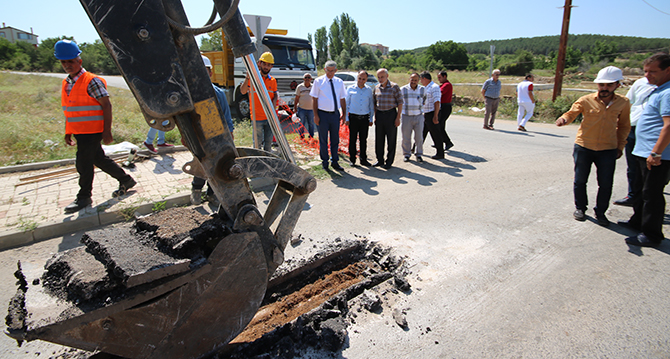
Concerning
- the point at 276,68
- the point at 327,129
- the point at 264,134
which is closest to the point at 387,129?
the point at 327,129

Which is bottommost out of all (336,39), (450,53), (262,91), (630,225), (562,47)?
(630,225)

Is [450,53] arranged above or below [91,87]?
above

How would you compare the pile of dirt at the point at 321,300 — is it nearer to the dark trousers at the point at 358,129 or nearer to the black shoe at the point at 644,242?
the black shoe at the point at 644,242

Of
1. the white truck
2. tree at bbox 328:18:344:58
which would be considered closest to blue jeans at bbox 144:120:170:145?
the white truck

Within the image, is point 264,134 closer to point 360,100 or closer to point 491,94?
point 360,100

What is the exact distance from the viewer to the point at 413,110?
7656 mm

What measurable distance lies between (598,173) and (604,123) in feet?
2.29

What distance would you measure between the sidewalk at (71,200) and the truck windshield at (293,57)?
840 centimetres

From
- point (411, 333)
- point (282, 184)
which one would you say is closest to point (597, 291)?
point (411, 333)

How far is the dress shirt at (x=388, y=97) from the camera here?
713 centimetres

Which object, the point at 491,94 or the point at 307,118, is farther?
the point at 491,94

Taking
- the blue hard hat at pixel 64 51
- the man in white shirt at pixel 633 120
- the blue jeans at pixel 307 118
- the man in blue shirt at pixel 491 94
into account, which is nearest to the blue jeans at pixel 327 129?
the blue jeans at pixel 307 118

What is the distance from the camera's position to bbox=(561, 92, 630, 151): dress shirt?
4512mm

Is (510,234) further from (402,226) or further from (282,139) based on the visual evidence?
(282,139)
